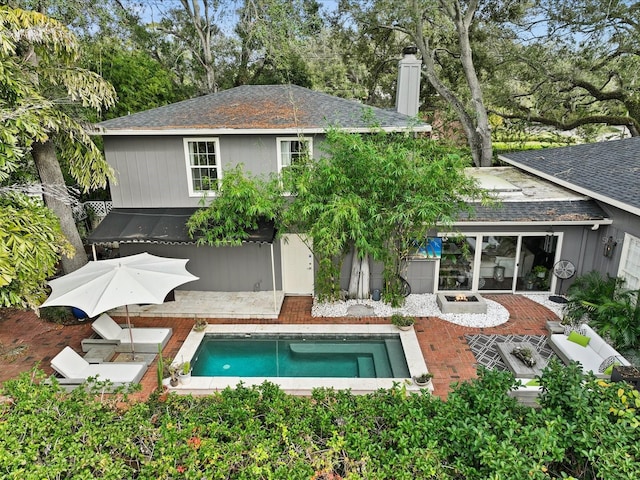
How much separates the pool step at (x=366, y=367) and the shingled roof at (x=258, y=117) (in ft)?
22.6

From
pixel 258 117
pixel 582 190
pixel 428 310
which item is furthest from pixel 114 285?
pixel 582 190

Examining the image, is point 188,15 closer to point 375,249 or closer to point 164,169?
point 164,169

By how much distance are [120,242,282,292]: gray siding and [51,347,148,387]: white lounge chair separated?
4.77 meters

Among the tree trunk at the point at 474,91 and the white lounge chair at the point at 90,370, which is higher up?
the tree trunk at the point at 474,91

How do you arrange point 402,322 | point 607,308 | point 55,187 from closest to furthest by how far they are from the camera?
point 607,308 → point 402,322 → point 55,187

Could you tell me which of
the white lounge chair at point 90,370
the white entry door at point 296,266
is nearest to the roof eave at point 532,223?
the white entry door at point 296,266

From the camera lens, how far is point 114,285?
9625mm

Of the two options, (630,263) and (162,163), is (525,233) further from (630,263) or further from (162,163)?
(162,163)

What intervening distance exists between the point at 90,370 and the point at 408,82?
1336cm

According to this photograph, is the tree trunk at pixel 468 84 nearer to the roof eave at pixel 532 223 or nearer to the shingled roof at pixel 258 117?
the shingled roof at pixel 258 117

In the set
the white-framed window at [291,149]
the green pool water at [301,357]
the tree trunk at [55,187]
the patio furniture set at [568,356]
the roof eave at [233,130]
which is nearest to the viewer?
the patio furniture set at [568,356]

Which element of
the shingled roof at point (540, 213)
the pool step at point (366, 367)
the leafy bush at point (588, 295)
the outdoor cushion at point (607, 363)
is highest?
the shingled roof at point (540, 213)

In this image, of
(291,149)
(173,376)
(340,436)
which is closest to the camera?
(340,436)

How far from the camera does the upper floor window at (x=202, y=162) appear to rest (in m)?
13.3
